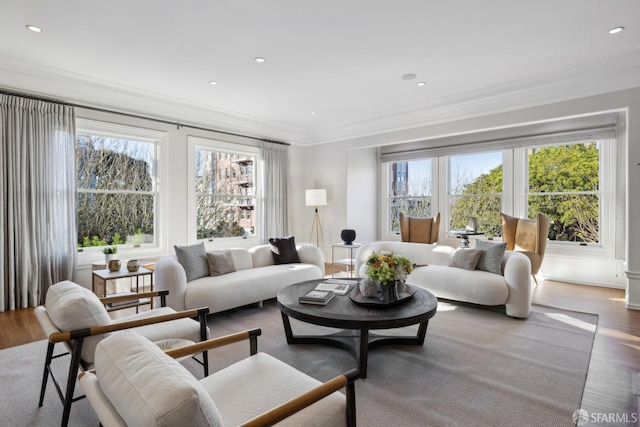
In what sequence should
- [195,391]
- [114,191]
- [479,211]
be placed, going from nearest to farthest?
[195,391], [114,191], [479,211]

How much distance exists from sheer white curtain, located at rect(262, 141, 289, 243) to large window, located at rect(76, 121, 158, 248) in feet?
6.46

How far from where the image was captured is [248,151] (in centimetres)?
633

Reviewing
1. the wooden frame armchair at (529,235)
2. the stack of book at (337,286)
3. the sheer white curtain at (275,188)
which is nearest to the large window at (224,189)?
the sheer white curtain at (275,188)

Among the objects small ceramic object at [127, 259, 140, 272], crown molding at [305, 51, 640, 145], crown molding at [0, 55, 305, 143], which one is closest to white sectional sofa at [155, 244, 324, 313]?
small ceramic object at [127, 259, 140, 272]

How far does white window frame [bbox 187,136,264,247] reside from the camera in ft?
18.1

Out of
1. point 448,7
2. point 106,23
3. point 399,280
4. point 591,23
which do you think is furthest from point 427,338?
point 106,23

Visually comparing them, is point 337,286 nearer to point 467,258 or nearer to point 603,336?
point 467,258

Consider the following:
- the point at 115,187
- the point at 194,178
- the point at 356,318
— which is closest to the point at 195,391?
the point at 356,318

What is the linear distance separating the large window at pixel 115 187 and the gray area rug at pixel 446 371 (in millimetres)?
2078

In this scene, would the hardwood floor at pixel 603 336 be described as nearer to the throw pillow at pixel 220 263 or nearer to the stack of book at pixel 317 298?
the throw pillow at pixel 220 263

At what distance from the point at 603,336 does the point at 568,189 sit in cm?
302

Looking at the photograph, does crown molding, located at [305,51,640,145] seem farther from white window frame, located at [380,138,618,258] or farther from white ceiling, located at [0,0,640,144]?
white window frame, located at [380,138,618,258]

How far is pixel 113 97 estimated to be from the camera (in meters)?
4.56

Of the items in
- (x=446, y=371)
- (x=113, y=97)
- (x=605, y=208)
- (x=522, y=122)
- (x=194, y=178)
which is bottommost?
(x=446, y=371)
